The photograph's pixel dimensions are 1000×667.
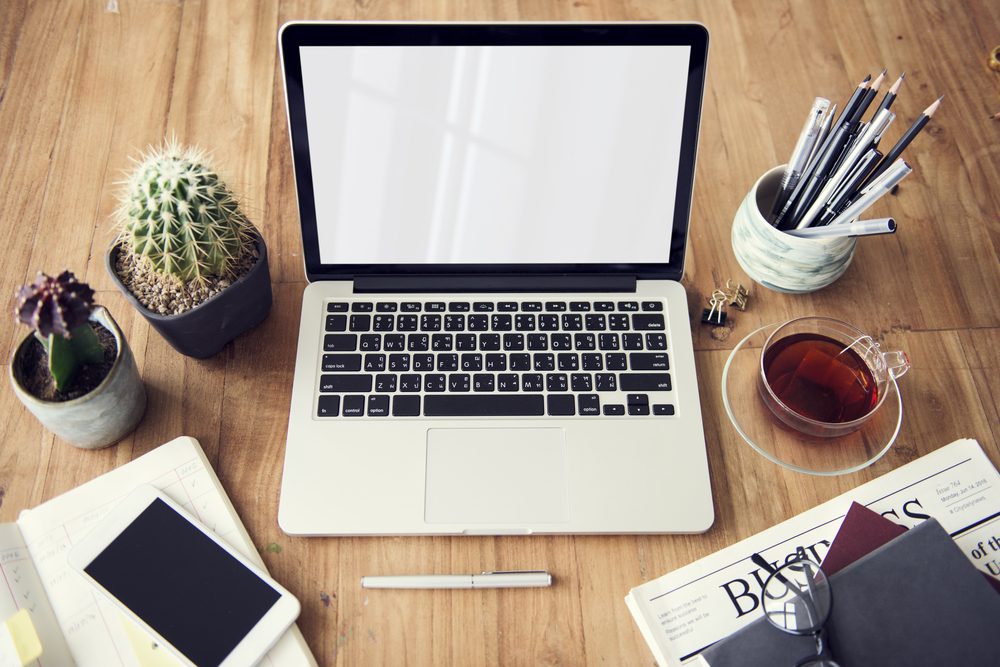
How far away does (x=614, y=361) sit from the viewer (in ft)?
2.61

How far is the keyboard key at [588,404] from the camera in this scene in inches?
30.5

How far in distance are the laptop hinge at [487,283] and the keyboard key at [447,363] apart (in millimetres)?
79

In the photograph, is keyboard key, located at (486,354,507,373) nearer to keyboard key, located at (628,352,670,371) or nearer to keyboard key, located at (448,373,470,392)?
keyboard key, located at (448,373,470,392)

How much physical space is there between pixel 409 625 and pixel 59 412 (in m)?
0.36

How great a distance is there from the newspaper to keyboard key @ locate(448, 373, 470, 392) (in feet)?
0.81

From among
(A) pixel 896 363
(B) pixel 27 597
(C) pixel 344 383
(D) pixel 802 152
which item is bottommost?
(B) pixel 27 597

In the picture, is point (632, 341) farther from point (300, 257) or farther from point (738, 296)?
point (300, 257)

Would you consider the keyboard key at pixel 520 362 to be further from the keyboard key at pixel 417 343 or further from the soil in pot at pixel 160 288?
the soil in pot at pixel 160 288

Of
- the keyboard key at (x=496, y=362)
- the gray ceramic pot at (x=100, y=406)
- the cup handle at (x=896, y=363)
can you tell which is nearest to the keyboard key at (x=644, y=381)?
the keyboard key at (x=496, y=362)

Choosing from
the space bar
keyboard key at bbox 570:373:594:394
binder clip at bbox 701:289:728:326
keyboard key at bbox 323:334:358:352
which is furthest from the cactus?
binder clip at bbox 701:289:728:326

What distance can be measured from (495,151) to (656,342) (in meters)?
0.25

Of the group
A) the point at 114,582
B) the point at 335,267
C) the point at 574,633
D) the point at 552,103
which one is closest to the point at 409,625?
the point at 574,633

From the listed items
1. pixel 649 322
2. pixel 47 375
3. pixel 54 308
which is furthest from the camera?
pixel 649 322

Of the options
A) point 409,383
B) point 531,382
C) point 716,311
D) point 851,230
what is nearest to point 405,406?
point 409,383
